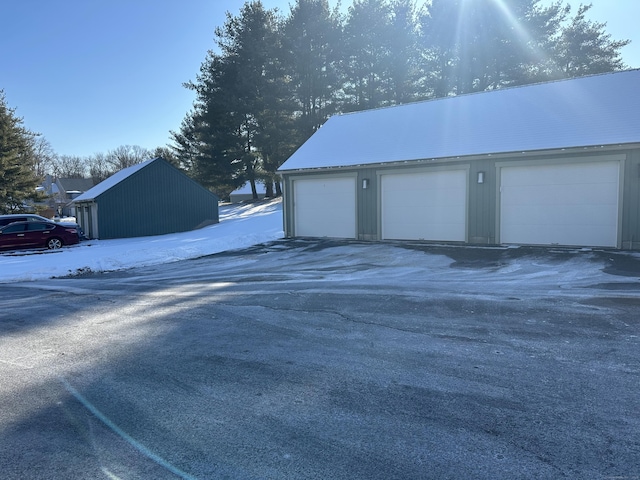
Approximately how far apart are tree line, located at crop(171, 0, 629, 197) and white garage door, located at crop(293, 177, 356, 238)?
1352cm

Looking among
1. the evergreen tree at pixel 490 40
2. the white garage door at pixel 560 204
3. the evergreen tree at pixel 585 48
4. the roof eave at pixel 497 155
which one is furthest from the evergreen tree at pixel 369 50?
the white garage door at pixel 560 204

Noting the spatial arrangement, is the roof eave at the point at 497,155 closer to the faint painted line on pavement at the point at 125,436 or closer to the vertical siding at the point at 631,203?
the vertical siding at the point at 631,203

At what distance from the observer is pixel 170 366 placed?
454 cm

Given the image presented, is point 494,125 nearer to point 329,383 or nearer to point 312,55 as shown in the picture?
point 329,383

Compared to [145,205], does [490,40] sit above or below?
above

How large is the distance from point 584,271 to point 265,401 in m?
8.36

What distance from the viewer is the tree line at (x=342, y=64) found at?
2773cm

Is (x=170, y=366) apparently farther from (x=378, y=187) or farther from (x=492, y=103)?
(x=492, y=103)

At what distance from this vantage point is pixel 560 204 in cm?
1285

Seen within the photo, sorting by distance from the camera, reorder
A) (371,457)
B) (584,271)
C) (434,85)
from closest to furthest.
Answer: (371,457) < (584,271) < (434,85)

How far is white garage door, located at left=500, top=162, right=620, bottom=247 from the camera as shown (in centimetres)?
1230

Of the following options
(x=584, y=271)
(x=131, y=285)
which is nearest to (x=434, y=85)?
(x=584, y=271)

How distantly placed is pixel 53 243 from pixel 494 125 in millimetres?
17985

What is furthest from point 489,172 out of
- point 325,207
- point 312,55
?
point 312,55
